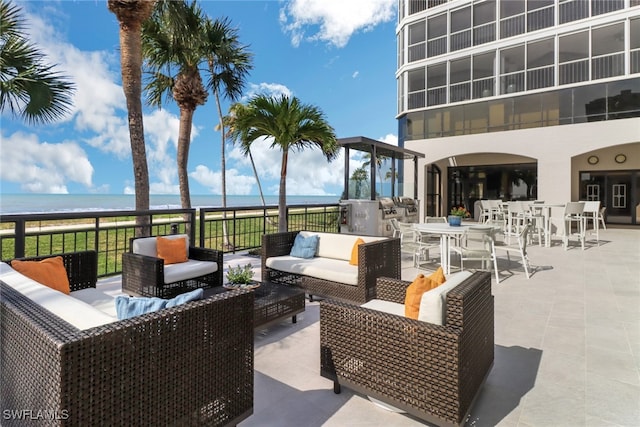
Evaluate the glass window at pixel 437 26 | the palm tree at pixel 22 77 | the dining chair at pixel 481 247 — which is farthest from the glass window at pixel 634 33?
the palm tree at pixel 22 77

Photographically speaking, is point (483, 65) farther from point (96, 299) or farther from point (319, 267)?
point (96, 299)

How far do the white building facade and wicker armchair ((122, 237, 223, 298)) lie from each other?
1053 centimetres

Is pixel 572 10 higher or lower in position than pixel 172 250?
higher

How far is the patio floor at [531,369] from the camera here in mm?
1844

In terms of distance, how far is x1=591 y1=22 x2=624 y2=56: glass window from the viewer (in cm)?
1035

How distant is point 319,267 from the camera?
3.77 metres

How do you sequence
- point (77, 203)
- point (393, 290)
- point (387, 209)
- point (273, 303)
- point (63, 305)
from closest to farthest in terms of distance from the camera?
point (63, 305) < point (393, 290) < point (273, 303) < point (387, 209) < point (77, 203)

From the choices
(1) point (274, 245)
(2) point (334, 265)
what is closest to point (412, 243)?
(2) point (334, 265)

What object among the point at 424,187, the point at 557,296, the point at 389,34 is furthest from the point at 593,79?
the point at 557,296

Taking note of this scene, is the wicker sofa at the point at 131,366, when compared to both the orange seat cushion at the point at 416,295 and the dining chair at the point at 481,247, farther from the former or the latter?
the dining chair at the point at 481,247

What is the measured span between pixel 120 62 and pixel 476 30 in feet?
40.7

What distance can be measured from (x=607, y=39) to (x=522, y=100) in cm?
274

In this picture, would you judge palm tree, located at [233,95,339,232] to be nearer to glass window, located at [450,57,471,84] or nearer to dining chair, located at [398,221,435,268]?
dining chair, located at [398,221,435,268]

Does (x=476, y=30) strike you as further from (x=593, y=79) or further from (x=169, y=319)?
(x=169, y=319)
